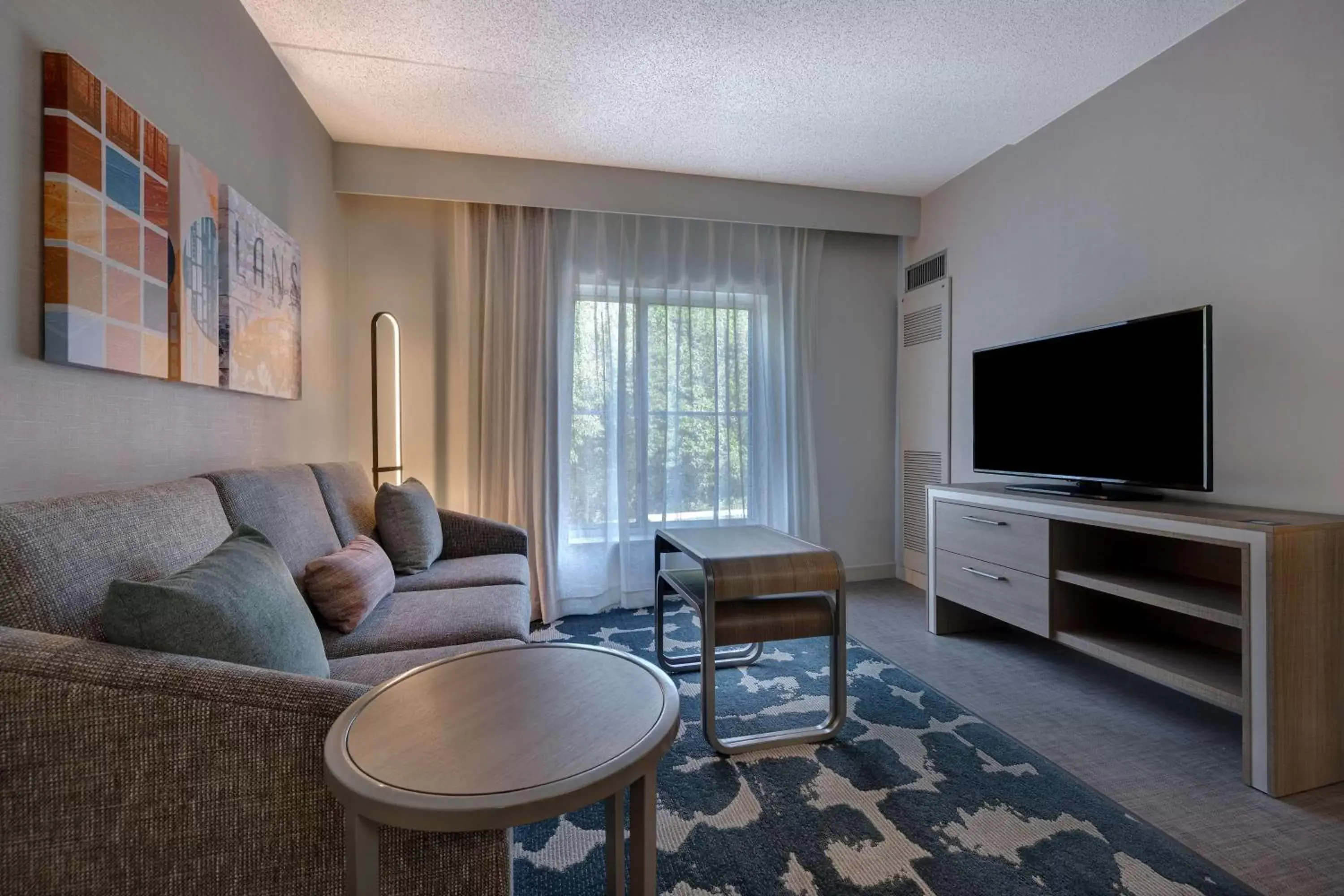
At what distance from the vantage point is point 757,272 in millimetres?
3734

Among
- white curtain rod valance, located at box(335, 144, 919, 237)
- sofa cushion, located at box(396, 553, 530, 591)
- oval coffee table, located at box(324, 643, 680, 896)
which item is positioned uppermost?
white curtain rod valance, located at box(335, 144, 919, 237)

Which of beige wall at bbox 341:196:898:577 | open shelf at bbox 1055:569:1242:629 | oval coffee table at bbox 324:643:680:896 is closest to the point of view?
oval coffee table at bbox 324:643:680:896

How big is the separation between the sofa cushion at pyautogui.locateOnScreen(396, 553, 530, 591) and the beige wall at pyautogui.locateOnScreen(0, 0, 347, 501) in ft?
2.45

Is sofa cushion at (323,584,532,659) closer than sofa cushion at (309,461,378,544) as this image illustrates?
Yes

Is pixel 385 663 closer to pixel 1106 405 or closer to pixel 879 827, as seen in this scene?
pixel 879 827

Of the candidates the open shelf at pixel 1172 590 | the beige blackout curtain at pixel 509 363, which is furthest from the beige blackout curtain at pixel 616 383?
the open shelf at pixel 1172 590

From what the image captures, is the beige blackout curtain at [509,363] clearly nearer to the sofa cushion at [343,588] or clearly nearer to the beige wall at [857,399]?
the sofa cushion at [343,588]

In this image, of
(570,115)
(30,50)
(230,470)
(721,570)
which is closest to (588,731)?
(721,570)

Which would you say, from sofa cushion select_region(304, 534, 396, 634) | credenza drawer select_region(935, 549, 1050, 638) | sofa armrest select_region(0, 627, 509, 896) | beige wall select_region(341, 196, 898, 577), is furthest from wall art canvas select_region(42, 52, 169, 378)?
beige wall select_region(341, 196, 898, 577)

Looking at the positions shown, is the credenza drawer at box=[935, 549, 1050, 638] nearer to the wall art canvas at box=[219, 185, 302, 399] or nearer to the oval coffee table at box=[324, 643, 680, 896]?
the oval coffee table at box=[324, 643, 680, 896]

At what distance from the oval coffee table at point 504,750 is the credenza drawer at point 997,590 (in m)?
2.02

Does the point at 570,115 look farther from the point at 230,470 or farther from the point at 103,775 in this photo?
the point at 103,775

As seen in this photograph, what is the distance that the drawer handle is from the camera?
101 inches

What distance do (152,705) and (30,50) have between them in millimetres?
1398
